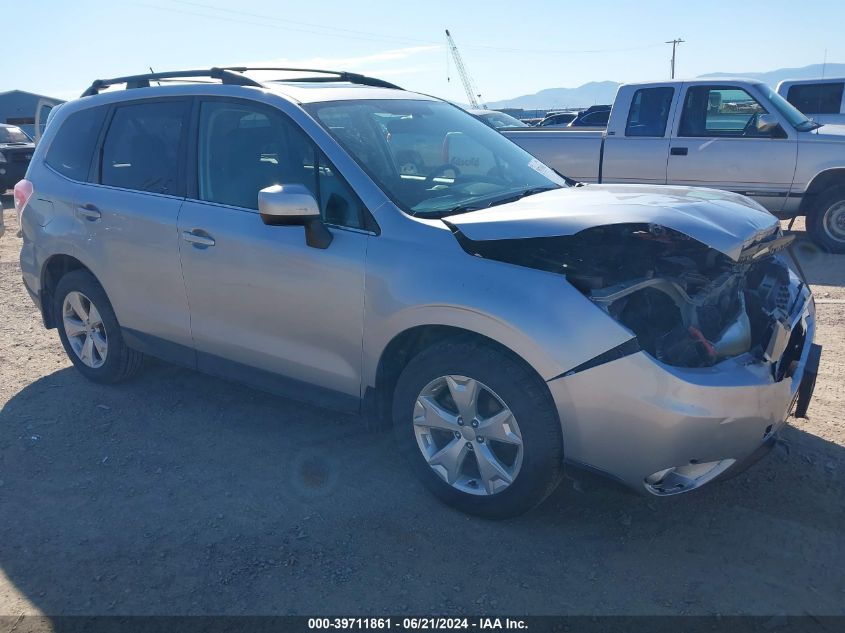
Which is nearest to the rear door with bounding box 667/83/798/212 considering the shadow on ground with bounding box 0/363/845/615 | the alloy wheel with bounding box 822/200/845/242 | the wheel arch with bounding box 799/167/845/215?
the wheel arch with bounding box 799/167/845/215

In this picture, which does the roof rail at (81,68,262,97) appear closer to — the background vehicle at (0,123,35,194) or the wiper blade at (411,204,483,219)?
the wiper blade at (411,204,483,219)

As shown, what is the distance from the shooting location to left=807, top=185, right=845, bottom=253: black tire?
340 inches

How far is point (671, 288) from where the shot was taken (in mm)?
3213

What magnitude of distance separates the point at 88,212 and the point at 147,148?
59 centimetres

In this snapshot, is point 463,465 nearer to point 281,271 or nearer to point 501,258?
point 501,258

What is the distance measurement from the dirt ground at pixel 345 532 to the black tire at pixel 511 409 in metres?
0.14

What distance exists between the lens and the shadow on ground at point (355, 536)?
2873mm

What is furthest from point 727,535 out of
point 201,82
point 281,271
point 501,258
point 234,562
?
point 201,82

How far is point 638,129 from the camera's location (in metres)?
9.35

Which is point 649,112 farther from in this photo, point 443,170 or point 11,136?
point 11,136

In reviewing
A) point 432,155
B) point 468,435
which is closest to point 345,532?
point 468,435

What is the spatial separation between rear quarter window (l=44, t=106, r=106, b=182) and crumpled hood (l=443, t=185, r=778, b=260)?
273cm

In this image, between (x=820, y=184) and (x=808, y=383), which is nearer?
(x=808, y=383)

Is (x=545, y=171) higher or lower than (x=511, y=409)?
higher
